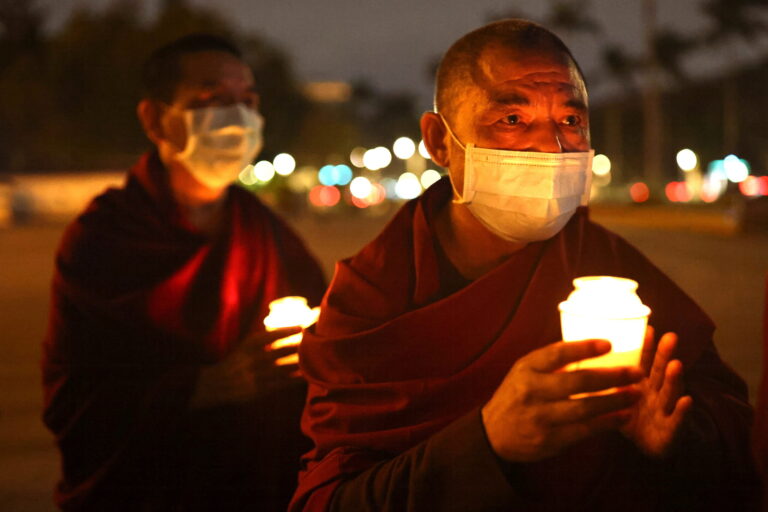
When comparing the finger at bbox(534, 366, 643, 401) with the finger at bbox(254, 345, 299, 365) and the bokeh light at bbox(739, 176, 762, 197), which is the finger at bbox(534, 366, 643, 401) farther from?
the bokeh light at bbox(739, 176, 762, 197)

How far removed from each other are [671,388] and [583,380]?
0.99 ft

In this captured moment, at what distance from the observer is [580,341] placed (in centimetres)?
132

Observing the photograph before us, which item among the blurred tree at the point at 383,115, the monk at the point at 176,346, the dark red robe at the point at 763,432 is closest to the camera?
the dark red robe at the point at 763,432

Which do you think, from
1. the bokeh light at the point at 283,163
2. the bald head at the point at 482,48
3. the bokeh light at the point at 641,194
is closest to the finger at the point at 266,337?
the bald head at the point at 482,48

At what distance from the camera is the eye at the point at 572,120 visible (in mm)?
1835

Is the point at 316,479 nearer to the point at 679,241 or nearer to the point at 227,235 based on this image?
the point at 227,235

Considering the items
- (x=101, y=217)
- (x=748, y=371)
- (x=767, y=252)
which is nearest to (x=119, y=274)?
(x=101, y=217)

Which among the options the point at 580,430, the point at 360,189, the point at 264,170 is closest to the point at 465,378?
the point at 580,430

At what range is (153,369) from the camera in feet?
8.53

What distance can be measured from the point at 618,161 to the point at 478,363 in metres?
61.0

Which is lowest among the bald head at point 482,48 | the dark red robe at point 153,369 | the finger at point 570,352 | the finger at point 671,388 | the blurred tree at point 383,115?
the blurred tree at point 383,115

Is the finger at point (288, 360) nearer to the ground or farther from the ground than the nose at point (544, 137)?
nearer to the ground

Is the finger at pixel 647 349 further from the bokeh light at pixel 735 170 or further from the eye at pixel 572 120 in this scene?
the bokeh light at pixel 735 170

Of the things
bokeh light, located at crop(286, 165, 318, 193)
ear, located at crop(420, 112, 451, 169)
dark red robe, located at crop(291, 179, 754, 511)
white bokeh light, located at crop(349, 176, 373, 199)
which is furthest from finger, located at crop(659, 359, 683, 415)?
bokeh light, located at crop(286, 165, 318, 193)
